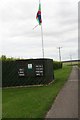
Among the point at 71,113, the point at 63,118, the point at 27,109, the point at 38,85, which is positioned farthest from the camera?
the point at 38,85

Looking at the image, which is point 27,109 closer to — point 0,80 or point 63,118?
point 63,118

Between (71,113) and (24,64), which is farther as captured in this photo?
(24,64)

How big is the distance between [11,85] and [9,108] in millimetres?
13081

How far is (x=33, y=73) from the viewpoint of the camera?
2642 centimetres

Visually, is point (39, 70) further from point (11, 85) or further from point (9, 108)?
point (9, 108)

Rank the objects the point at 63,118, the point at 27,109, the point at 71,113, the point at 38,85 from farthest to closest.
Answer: the point at 38,85, the point at 27,109, the point at 71,113, the point at 63,118

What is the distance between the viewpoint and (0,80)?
1043 inches

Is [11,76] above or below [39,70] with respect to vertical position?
below

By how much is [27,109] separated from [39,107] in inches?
21.9

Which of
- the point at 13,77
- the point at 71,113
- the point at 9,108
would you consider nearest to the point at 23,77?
the point at 13,77

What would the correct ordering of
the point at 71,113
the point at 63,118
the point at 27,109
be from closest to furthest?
1. the point at 63,118
2. the point at 71,113
3. the point at 27,109

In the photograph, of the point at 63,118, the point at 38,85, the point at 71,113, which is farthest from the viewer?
the point at 38,85

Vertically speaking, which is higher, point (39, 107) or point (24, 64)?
point (24, 64)

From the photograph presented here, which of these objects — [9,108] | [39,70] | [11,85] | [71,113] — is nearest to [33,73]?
[39,70]
